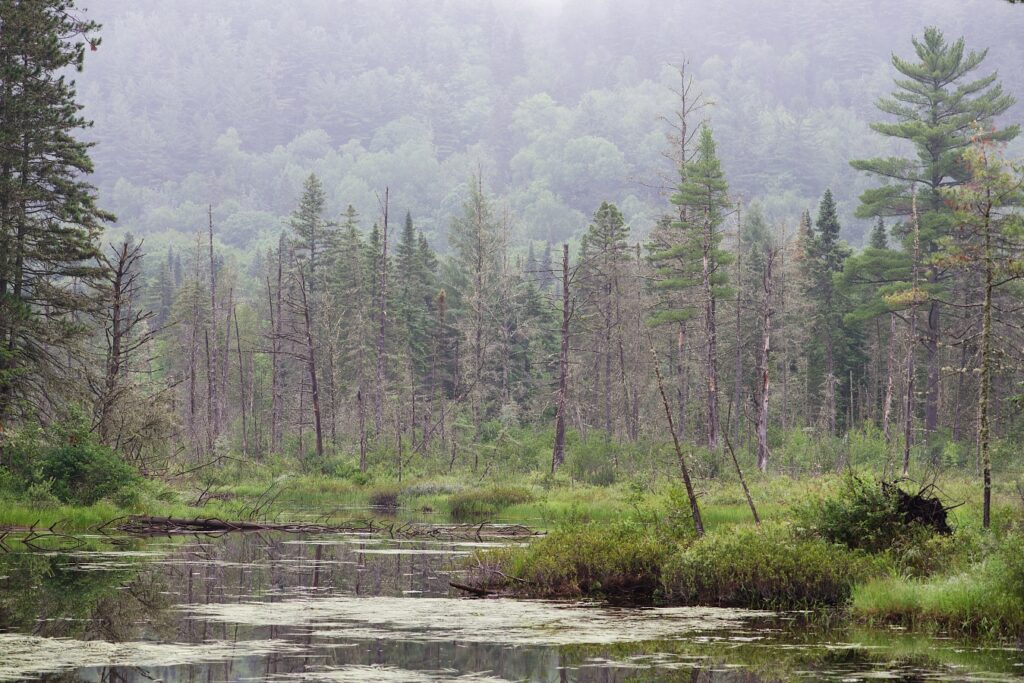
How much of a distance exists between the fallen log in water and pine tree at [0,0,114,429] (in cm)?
565

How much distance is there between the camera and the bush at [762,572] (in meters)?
15.7

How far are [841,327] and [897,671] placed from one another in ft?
212

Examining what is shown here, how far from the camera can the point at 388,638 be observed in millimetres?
12641

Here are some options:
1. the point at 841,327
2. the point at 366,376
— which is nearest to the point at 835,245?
the point at 841,327

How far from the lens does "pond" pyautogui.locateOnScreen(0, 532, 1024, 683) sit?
10.5 meters

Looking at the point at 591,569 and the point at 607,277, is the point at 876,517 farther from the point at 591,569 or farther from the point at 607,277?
the point at 607,277

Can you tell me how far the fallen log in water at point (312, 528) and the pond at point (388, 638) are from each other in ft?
28.3

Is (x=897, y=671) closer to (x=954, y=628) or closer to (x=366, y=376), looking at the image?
(x=954, y=628)

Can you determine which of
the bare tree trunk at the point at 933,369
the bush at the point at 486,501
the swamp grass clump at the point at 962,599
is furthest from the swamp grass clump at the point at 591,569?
the bare tree trunk at the point at 933,369

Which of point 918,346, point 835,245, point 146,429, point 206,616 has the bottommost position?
point 206,616

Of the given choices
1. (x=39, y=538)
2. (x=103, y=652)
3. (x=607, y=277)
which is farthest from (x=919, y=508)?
(x=607, y=277)

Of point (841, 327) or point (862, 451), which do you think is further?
point (841, 327)

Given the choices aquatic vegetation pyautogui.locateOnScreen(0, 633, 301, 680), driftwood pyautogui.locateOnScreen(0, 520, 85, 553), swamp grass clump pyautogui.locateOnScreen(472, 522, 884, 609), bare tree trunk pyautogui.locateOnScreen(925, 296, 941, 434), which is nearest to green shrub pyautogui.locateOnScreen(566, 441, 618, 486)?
bare tree trunk pyautogui.locateOnScreen(925, 296, 941, 434)

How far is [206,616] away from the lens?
1397cm
